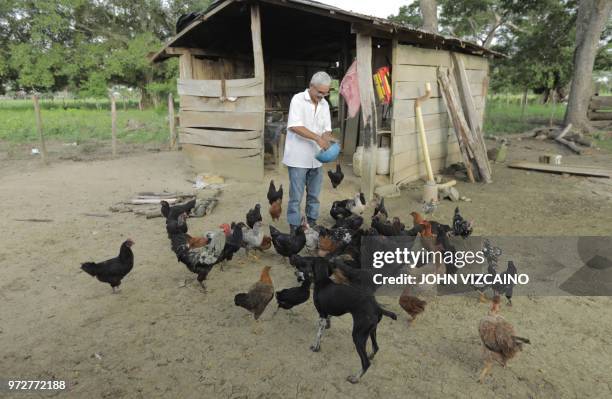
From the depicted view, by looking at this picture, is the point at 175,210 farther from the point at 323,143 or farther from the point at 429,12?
the point at 429,12

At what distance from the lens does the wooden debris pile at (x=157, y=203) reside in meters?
6.97

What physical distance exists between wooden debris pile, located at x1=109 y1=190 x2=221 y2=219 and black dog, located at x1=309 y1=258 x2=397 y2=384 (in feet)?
13.7

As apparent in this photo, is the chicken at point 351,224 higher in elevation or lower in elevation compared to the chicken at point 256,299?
higher

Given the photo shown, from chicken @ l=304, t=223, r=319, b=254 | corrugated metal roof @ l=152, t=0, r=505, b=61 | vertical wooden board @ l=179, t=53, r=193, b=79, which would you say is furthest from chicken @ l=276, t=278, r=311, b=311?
vertical wooden board @ l=179, t=53, r=193, b=79

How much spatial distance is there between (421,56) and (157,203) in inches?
256

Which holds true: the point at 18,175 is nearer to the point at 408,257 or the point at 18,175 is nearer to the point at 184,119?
the point at 184,119

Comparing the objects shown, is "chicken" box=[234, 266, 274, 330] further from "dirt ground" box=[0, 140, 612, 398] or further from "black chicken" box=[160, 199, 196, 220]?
"black chicken" box=[160, 199, 196, 220]

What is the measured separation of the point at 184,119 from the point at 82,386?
807 centimetres

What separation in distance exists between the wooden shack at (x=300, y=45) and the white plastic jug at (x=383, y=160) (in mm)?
123

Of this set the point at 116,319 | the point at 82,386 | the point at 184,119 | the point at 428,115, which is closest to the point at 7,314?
the point at 116,319

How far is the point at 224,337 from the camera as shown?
3.55 meters

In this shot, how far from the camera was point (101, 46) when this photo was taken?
102 ft

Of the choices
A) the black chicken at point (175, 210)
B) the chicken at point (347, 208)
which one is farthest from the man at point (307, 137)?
the black chicken at point (175, 210)

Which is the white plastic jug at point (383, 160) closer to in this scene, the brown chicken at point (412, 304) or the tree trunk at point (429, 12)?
the brown chicken at point (412, 304)
